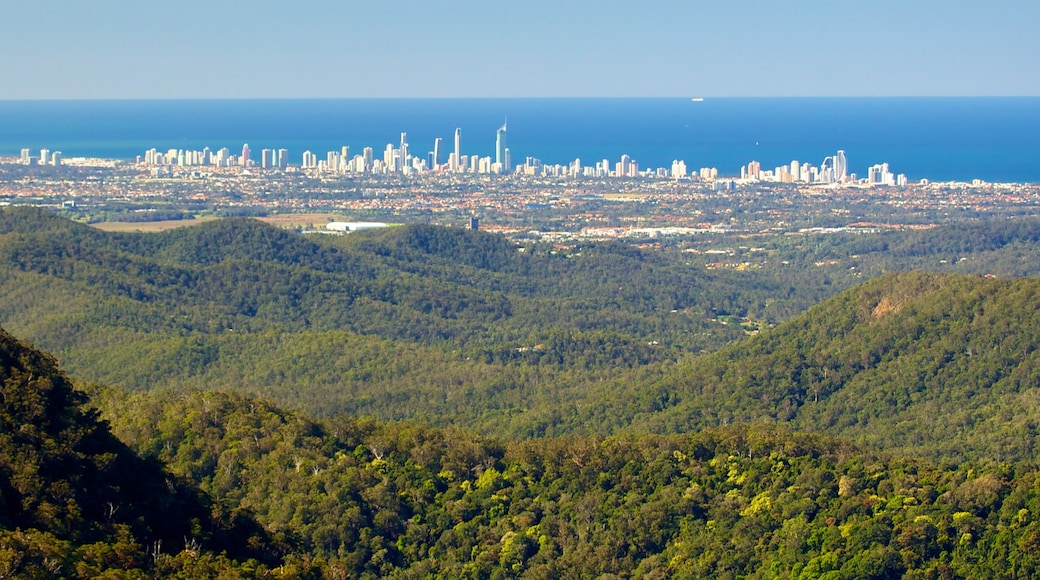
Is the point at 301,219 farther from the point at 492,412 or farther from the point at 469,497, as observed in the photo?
the point at 469,497

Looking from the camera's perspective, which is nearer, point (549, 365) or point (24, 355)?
point (24, 355)

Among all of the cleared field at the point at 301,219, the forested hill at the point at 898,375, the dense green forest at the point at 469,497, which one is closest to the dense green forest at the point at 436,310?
the forested hill at the point at 898,375

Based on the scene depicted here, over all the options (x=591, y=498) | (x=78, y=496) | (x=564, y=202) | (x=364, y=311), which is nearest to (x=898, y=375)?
(x=591, y=498)

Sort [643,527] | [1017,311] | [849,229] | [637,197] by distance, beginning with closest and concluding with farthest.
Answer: [643,527] → [1017,311] → [849,229] → [637,197]

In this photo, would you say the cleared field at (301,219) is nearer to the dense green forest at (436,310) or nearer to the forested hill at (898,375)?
the dense green forest at (436,310)

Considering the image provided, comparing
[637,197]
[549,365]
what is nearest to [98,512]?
[549,365]

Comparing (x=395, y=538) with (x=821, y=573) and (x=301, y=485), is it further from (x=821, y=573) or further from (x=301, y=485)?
(x=821, y=573)

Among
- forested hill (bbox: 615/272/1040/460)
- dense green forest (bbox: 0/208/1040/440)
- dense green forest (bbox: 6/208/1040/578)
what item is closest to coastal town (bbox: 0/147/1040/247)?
dense green forest (bbox: 0/208/1040/440)
